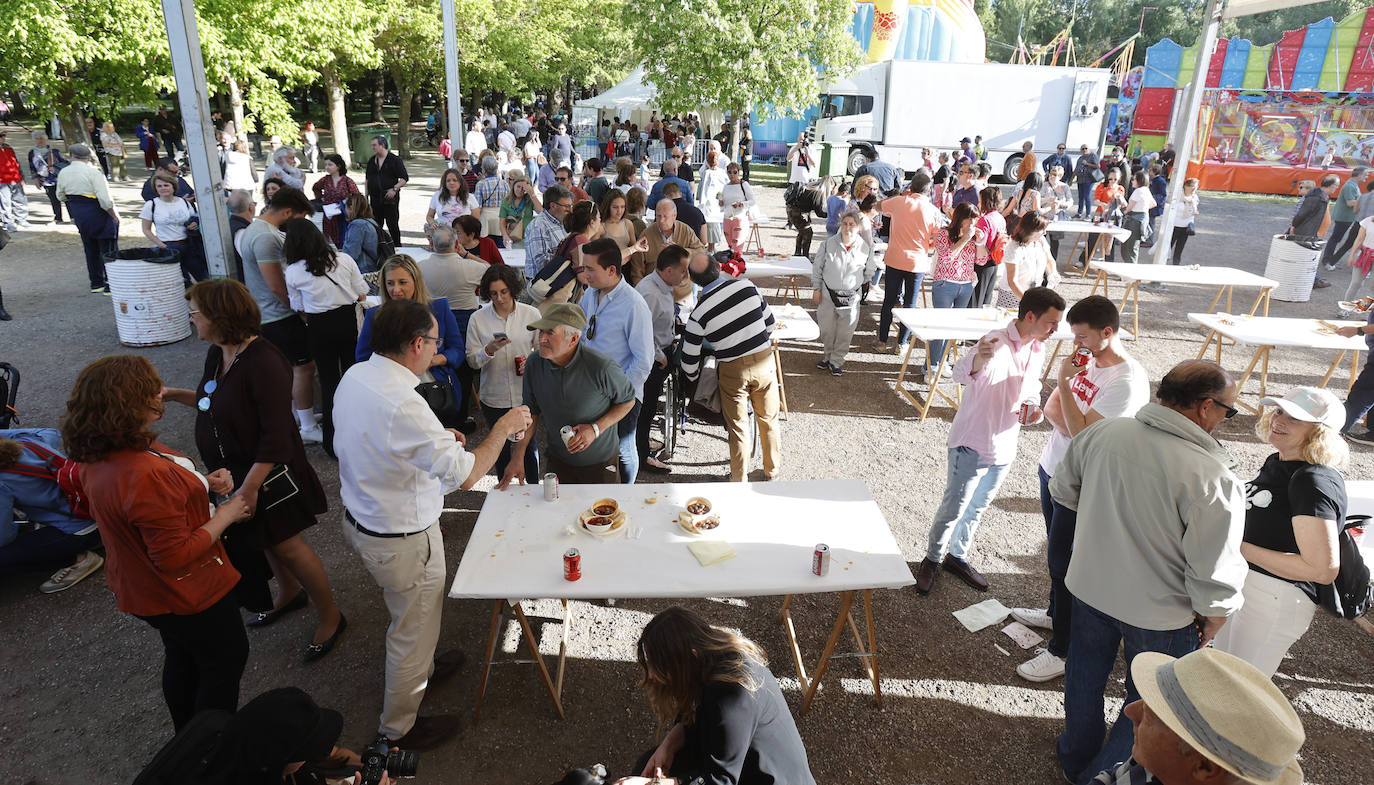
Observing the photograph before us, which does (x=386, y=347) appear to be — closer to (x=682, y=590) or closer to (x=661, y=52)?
(x=682, y=590)

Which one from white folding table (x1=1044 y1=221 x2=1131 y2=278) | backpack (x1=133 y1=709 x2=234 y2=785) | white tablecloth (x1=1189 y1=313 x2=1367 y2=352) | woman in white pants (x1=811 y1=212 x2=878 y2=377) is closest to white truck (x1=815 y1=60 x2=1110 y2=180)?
white folding table (x1=1044 y1=221 x2=1131 y2=278)

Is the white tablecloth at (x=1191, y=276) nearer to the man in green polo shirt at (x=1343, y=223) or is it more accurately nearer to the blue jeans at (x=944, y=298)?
the blue jeans at (x=944, y=298)

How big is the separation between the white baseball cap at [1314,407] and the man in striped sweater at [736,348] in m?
2.65

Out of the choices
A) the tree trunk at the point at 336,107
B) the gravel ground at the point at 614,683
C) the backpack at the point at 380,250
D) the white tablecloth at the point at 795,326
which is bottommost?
the gravel ground at the point at 614,683

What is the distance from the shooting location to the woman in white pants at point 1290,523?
2771 mm

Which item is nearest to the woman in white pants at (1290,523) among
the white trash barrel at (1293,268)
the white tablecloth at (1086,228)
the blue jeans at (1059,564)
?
the blue jeans at (1059,564)

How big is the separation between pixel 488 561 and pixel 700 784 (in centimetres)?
145

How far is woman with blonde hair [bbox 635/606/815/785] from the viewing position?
207 centimetres

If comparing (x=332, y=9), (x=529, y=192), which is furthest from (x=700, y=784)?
(x=332, y=9)

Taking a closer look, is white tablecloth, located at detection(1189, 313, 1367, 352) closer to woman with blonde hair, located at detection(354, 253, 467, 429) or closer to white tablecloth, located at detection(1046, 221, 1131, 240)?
white tablecloth, located at detection(1046, 221, 1131, 240)

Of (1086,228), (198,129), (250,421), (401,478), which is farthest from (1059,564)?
(1086,228)

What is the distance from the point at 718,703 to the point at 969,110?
20894 mm

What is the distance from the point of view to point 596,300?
459cm

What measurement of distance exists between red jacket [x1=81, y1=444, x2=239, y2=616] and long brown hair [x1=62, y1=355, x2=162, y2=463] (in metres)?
0.06
